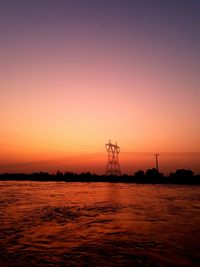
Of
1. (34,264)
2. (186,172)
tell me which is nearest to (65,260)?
(34,264)

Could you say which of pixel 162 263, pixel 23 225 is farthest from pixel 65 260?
pixel 23 225

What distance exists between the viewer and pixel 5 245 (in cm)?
1137

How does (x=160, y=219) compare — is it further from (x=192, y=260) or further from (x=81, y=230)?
(x=192, y=260)

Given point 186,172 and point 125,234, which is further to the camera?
point 186,172

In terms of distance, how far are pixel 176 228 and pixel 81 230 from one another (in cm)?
541

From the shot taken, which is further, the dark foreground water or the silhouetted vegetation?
the silhouetted vegetation

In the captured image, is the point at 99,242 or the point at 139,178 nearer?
the point at 99,242

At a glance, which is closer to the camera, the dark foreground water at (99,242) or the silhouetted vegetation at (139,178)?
the dark foreground water at (99,242)

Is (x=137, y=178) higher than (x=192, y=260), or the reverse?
(x=137, y=178)

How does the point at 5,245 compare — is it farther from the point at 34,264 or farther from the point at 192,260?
the point at 192,260

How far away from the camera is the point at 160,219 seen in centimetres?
1902

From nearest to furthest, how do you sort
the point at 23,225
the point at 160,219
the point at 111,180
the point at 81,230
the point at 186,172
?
the point at 81,230 < the point at 23,225 < the point at 160,219 < the point at 186,172 < the point at 111,180

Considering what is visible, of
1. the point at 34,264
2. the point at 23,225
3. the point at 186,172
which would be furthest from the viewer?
the point at 186,172

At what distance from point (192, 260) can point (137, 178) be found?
110690 millimetres
